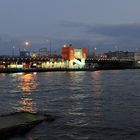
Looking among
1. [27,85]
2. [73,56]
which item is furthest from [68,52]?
[27,85]

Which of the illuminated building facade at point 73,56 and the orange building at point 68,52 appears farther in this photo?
the illuminated building facade at point 73,56

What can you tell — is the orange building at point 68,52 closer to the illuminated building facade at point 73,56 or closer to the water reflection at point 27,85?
the illuminated building facade at point 73,56

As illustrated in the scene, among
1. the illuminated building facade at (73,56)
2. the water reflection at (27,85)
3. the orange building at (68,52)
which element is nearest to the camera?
the water reflection at (27,85)

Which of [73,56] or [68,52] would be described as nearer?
[68,52]

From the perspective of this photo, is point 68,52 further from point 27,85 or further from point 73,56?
point 27,85

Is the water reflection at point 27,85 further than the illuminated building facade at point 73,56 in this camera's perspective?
No

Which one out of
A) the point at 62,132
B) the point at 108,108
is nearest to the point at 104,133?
the point at 62,132

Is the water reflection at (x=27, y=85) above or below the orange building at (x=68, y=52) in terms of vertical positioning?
below

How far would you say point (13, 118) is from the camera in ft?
71.6

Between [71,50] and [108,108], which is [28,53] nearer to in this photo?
[71,50]

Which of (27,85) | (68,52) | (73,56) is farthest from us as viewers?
(73,56)

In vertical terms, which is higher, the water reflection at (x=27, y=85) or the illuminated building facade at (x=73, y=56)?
the illuminated building facade at (x=73, y=56)

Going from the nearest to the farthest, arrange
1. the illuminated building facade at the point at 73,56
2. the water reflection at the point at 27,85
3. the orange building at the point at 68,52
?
1. the water reflection at the point at 27,85
2. the orange building at the point at 68,52
3. the illuminated building facade at the point at 73,56

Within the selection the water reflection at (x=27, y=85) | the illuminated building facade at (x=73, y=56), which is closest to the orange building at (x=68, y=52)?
the illuminated building facade at (x=73, y=56)
